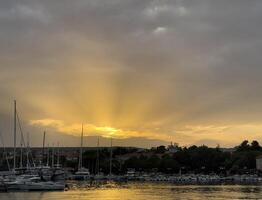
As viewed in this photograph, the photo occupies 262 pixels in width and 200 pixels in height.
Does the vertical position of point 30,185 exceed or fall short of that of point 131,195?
it exceeds it

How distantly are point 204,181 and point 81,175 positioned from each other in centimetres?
3800

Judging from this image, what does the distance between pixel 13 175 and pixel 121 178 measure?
8126 centimetres

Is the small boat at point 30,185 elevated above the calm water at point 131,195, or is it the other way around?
the small boat at point 30,185

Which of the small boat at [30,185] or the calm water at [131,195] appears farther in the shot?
the small boat at [30,185]

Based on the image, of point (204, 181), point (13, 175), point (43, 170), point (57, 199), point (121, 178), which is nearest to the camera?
point (57, 199)

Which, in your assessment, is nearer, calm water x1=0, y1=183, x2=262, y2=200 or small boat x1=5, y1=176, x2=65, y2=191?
calm water x1=0, y1=183, x2=262, y2=200

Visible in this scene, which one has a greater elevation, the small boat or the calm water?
the small boat

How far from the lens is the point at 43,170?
423 ft

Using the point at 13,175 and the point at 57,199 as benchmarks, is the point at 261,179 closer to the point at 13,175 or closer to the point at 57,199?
the point at 13,175

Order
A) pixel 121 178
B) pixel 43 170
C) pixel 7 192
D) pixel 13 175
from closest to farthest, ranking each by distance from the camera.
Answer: pixel 7 192
pixel 13 175
pixel 43 170
pixel 121 178

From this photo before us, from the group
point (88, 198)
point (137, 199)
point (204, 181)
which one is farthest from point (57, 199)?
point (204, 181)

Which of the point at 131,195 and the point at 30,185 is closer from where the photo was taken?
the point at 131,195

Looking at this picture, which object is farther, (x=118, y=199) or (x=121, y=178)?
(x=121, y=178)

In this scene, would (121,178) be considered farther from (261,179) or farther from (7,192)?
(7,192)
